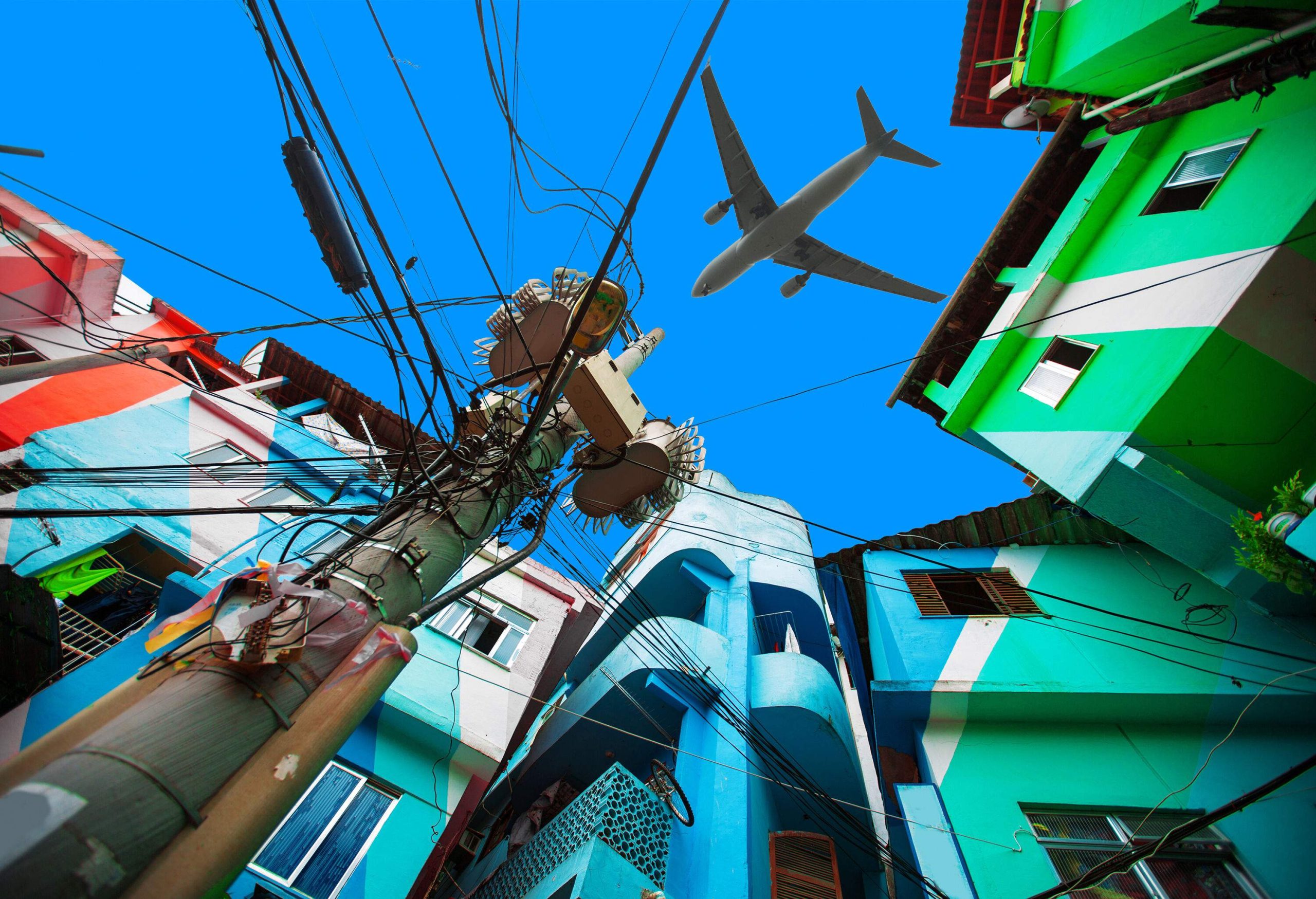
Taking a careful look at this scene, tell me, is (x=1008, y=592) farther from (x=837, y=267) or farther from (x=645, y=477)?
(x=837, y=267)

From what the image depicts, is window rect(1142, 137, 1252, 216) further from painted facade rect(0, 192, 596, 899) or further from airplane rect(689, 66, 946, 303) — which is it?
painted facade rect(0, 192, 596, 899)

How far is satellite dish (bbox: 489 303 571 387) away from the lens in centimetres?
765

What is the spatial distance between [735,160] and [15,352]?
1799 centimetres

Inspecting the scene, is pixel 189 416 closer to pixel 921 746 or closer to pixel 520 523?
pixel 520 523

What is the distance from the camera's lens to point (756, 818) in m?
7.44

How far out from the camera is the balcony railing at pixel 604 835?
6641 millimetres

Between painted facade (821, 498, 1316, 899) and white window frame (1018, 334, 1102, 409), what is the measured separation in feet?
9.96

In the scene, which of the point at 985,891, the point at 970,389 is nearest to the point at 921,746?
the point at 985,891

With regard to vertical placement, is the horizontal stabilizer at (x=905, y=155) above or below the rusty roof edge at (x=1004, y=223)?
above

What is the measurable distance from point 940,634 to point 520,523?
8.02 metres

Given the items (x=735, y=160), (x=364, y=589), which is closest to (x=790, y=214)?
(x=735, y=160)

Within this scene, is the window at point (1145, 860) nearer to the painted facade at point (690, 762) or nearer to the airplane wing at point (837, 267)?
the painted facade at point (690, 762)

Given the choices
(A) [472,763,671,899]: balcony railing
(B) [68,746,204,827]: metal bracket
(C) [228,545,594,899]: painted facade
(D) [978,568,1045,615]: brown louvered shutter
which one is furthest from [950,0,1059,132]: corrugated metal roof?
(B) [68,746,204,827]: metal bracket

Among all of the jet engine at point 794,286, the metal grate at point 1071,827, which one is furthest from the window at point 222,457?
the jet engine at point 794,286
